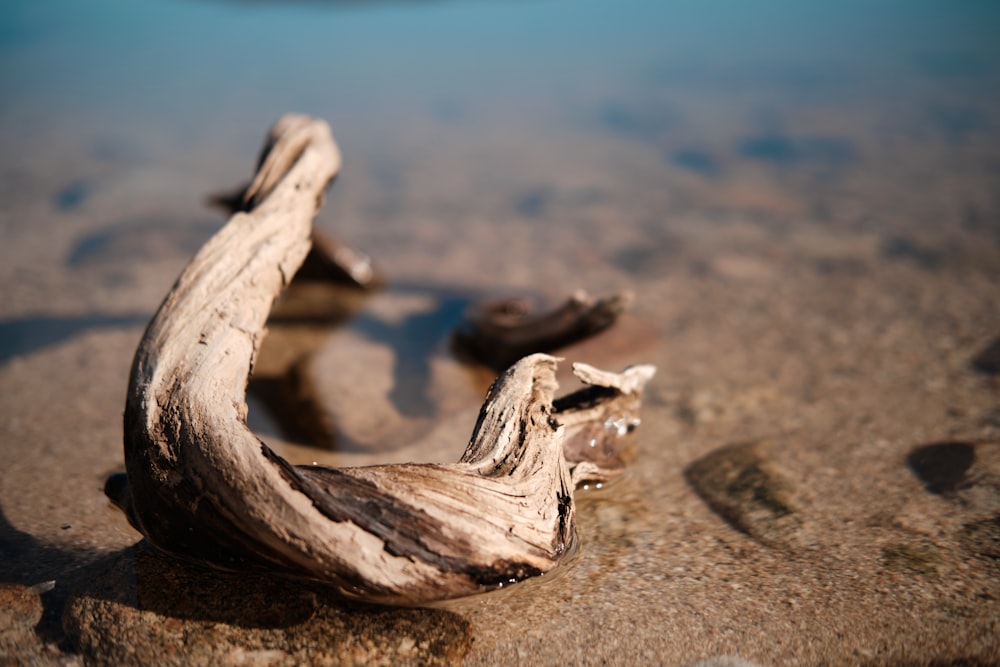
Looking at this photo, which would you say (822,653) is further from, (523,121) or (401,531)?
(523,121)

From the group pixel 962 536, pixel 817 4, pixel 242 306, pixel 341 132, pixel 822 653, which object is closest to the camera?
pixel 822 653

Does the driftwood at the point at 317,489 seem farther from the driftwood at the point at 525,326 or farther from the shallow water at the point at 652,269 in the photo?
the driftwood at the point at 525,326

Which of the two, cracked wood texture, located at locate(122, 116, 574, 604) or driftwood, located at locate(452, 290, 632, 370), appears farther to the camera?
driftwood, located at locate(452, 290, 632, 370)

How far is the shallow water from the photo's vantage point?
2.16 meters

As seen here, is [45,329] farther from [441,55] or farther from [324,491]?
[441,55]

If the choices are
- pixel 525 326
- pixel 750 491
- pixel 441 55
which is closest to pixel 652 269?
pixel 525 326

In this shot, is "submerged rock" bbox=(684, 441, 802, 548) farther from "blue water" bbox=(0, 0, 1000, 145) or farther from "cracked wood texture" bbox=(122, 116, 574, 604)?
"blue water" bbox=(0, 0, 1000, 145)

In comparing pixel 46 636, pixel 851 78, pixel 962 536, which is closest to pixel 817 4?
pixel 851 78

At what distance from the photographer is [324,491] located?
192 centimetres

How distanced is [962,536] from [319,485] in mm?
1983

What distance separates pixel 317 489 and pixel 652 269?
12.6ft

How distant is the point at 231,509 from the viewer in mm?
1930

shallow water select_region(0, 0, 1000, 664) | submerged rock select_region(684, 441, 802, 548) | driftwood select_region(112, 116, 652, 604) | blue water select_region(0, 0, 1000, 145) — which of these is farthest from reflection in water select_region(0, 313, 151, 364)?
blue water select_region(0, 0, 1000, 145)

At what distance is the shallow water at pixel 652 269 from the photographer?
85.0 inches
